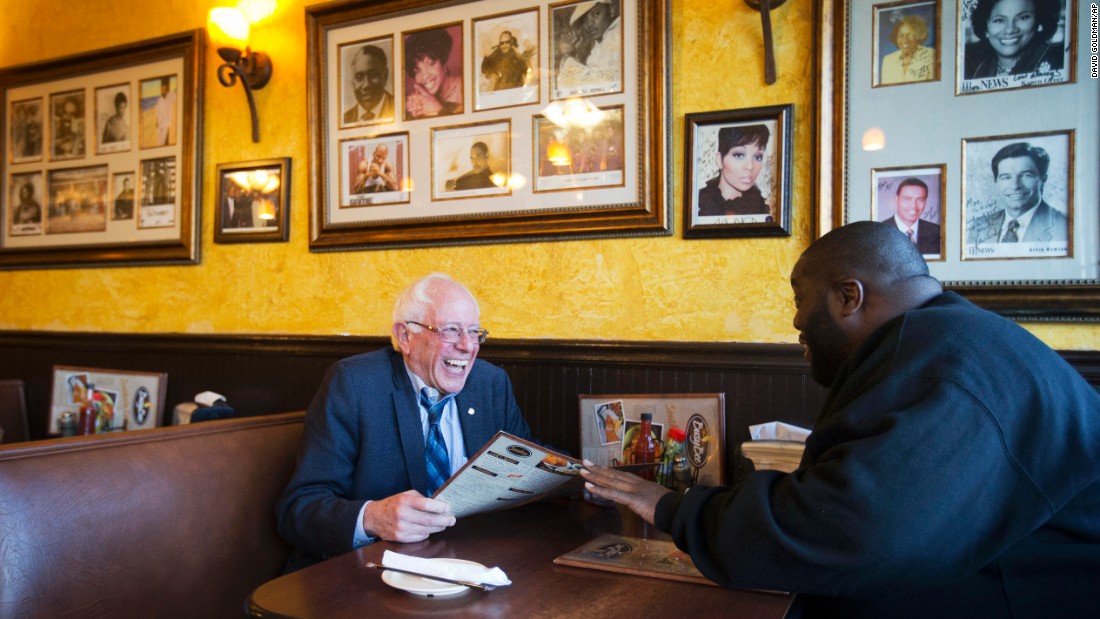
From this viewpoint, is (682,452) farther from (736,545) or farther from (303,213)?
(303,213)

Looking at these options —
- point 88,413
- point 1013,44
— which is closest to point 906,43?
point 1013,44

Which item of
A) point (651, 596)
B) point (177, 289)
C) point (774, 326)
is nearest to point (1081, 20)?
point (774, 326)

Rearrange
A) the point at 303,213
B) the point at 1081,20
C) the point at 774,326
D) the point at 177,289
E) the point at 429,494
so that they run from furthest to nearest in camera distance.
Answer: the point at 177,289
the point at 303,213
the point at 774,326
the point at 429,494
the point at 1081,20

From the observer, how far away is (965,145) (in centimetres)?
233

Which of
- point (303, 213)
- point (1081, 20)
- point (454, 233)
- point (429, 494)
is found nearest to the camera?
point (1081, 20)

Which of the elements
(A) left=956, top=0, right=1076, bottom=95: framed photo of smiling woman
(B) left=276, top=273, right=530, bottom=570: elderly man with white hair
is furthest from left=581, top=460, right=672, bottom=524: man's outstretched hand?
(A) left=956, top=0, right=1076, bottom=95: framed photo of smiling woman

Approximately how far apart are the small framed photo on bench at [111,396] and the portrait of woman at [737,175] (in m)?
2.63

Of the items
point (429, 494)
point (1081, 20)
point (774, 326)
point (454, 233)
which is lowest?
point (429, 494)

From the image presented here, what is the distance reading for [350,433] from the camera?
225 centimetres

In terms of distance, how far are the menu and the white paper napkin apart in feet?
0.80

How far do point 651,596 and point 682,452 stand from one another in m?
1.12

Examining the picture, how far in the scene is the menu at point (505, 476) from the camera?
180 centimetres

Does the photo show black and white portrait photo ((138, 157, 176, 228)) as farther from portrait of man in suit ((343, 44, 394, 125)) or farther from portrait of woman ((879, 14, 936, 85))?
portrait of woman ((879, 14, 936, 85))

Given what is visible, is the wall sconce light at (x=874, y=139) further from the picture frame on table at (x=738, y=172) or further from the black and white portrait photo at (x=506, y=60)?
the black and white portrait photo at (x=506, y=60)
